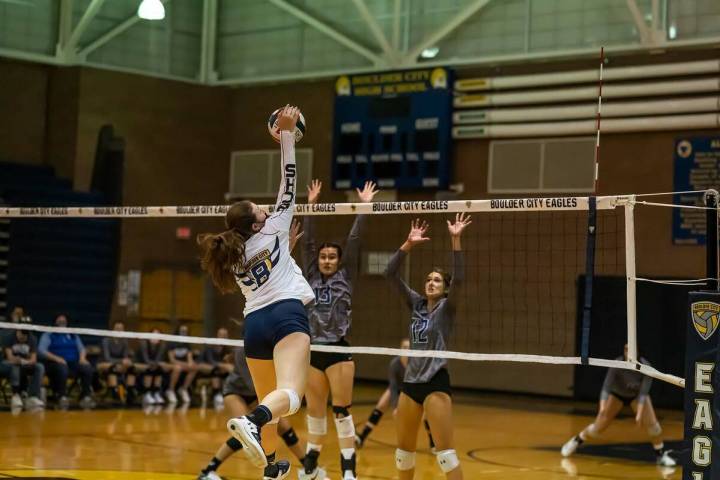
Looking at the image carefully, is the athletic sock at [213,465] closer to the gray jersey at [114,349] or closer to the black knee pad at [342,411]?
the black knee pad at [342,411]

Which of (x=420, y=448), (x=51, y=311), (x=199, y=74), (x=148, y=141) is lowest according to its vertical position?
(x=420, y=448)

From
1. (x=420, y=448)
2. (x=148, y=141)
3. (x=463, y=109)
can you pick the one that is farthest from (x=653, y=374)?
(x=148, y=141)

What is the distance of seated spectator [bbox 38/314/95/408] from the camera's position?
55.8 feet

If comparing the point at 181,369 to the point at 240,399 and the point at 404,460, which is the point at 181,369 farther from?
the point at 404,460

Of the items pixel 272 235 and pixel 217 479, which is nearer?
pixel 272 235

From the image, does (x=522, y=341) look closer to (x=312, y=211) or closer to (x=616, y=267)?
(x=616, y=267)

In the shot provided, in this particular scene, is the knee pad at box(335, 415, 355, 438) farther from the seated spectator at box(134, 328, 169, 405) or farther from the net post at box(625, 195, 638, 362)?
the seated spectator at box(134, 328, 169, 405)

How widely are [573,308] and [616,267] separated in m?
1.42

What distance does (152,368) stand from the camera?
1795 centimetres

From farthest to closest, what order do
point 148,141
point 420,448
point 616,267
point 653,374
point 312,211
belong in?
point 148,141 < point 616,267 < point 420,448 < point 312,211 < point 653,374

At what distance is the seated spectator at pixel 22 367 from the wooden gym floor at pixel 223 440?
500 millimetres

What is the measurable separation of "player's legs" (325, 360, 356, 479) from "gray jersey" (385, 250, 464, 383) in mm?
1077

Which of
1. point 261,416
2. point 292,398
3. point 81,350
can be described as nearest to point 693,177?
point 81,350

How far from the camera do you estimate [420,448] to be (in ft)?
45.4
